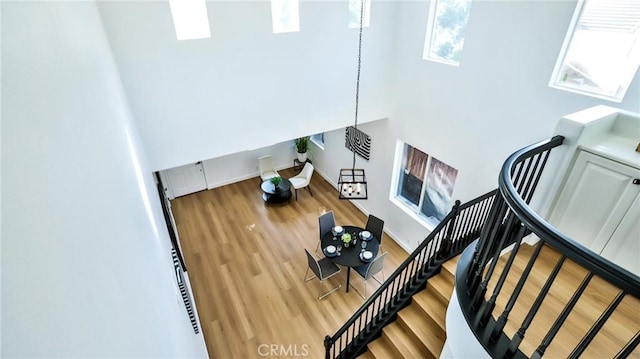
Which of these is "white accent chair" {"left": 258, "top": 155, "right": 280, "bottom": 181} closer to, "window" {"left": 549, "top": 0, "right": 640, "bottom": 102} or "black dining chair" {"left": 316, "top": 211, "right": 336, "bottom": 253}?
"black dining chair" {"left": 316, "top": 211, "right": 336, "bottom": 253}

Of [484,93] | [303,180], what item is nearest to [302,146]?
[303,180]

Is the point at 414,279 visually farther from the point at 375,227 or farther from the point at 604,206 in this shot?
the point at 375,227

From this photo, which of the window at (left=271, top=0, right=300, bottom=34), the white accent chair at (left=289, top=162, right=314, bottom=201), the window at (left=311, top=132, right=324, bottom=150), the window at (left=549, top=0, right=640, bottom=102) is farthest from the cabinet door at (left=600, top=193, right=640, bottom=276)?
the window at (left=311, top=132, right=324, bottom=150)

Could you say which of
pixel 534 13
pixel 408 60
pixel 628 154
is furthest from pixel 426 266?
pixel 408 60

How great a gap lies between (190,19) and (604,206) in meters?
4.78

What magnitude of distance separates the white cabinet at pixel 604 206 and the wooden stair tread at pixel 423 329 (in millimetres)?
1686

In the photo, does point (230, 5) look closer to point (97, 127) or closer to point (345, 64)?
point (345, 64)

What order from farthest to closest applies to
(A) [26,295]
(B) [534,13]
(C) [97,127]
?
(B) [534,13] < (C) [97,127] < (A) [26,295]

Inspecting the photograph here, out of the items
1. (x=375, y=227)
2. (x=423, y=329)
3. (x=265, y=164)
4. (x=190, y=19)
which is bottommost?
(x=265, y=164)

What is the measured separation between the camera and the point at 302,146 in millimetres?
9500

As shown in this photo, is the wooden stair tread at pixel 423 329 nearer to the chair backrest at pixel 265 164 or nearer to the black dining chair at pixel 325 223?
the black dining chair at pixel 325 223

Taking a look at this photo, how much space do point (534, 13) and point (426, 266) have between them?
3096 millimetres

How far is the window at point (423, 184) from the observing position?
5555 millimetres

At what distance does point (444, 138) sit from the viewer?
5.18m
